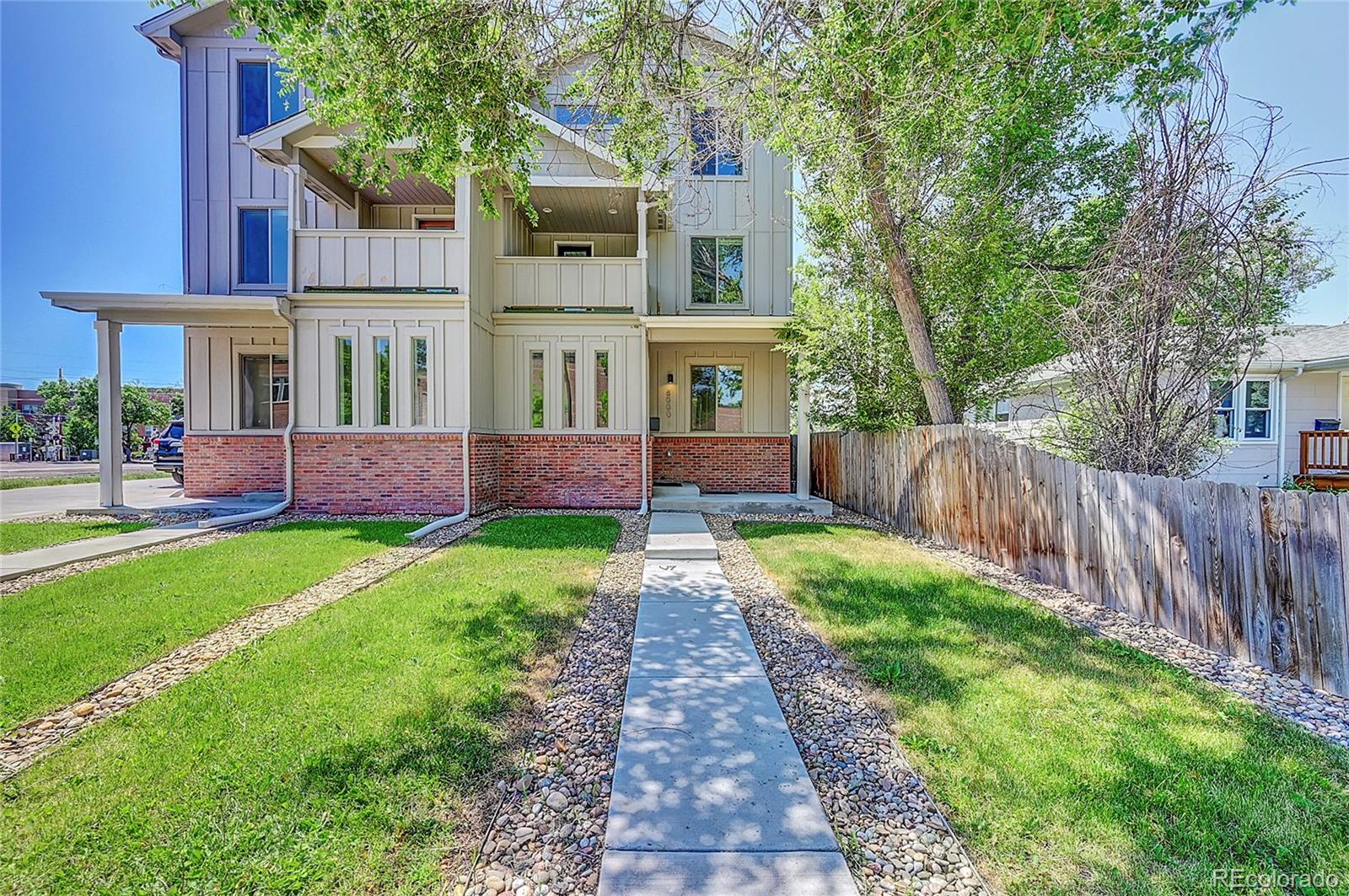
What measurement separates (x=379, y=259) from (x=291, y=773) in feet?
32.3

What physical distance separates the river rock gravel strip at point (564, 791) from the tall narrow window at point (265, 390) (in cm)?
1113

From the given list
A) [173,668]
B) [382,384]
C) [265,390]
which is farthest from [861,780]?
[265,390]

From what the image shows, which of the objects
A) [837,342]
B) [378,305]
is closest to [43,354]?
[378,305]

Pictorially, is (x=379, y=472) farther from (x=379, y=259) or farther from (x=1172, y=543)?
(x=1172, y=543)

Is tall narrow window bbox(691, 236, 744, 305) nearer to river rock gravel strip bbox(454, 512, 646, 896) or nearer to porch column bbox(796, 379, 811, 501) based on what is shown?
porch column bbox(796, 379, 811, 501)

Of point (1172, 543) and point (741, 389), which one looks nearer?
point (1172, 543)

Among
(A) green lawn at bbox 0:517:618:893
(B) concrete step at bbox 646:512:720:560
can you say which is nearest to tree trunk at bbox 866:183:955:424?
(B) concrete step at bbox 646:512:720:560

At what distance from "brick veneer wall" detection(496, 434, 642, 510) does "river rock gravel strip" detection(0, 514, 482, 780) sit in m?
4.63

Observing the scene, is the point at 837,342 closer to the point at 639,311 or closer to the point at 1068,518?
the point at 639,311

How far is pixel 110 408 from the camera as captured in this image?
32.3 feet

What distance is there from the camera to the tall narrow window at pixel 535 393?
11.6m

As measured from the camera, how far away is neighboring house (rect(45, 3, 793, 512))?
10.3m

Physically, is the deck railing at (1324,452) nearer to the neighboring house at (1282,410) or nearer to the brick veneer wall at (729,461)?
the neighboring house at (1282,410)

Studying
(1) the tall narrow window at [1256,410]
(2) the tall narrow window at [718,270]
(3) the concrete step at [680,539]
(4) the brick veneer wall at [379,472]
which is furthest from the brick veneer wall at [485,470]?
(1) the tall narrow window at [1256,410]
